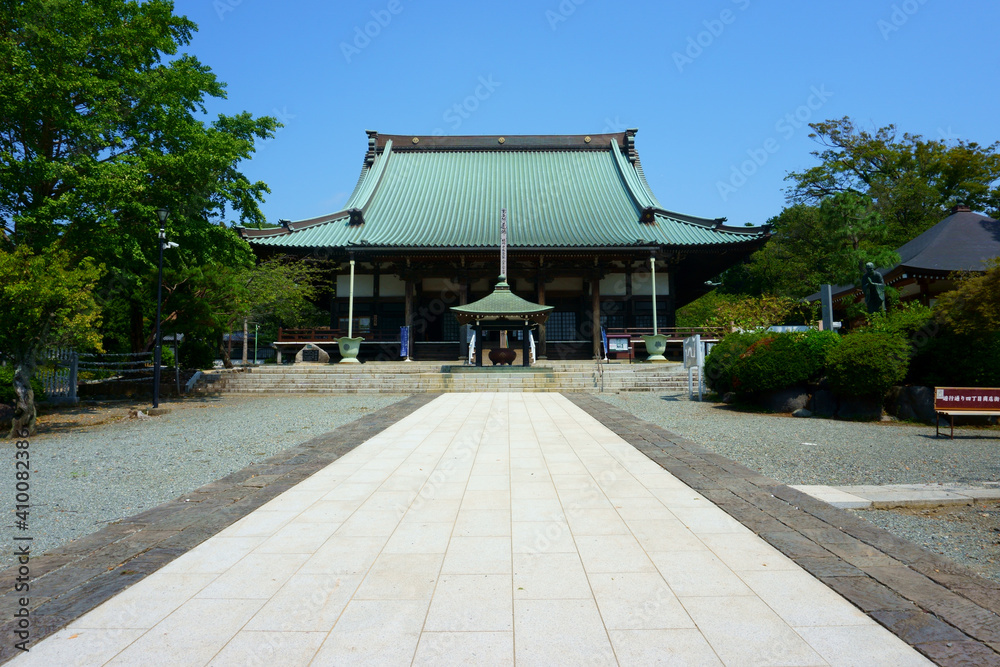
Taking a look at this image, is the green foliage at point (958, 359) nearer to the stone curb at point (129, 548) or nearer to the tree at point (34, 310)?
the stone curb at point (129, 548)

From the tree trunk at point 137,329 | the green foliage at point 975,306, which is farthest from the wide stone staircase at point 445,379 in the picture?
the green foliage at point 975,306

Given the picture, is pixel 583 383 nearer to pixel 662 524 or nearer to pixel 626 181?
pixel 662 524

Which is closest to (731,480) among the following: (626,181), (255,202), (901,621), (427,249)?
(901,621)

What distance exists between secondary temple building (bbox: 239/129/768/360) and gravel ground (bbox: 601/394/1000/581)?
1142cm

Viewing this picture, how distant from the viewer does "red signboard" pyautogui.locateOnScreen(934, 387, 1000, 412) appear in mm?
7770

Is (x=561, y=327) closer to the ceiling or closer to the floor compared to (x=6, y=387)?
closer to the ceiling

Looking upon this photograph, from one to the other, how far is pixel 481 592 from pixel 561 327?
66.6 ft

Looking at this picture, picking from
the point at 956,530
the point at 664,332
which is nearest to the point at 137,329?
the point at 664,332

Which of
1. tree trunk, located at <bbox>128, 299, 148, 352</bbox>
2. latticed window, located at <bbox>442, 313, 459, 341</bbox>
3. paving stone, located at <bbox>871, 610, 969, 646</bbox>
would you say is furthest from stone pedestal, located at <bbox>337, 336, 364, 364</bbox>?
paving stone, located at <bbox>871, 610, 969, 646</bbox>

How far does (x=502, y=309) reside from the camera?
1656cm

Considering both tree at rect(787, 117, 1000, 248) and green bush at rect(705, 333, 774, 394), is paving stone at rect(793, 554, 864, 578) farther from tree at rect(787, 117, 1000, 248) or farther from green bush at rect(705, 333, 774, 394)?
tree at rect(787, 117, 1000, 248)

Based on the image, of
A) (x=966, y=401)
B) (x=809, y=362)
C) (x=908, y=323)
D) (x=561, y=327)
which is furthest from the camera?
(x=561, y=327)

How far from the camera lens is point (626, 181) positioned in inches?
992

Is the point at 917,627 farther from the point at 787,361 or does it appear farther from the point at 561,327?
the point at 561,327
